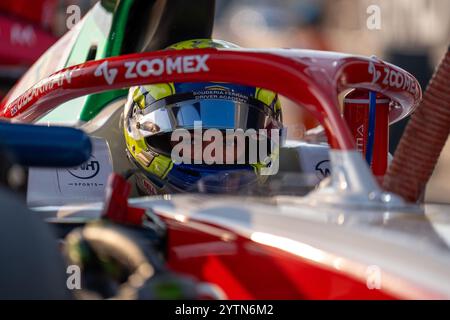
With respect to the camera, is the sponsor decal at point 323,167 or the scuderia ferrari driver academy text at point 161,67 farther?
the sponsor decal at point 323,167

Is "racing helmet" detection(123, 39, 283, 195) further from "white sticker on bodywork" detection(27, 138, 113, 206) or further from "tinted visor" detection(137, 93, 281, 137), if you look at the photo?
"white sticker on bodywork" detection(27, 138, 113, 206)

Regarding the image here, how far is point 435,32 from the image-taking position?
774cm

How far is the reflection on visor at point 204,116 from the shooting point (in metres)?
2.32

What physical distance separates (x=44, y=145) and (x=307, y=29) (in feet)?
25.3

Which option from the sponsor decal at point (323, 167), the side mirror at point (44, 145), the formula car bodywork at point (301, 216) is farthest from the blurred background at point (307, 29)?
the side mirror at point (44, 145)

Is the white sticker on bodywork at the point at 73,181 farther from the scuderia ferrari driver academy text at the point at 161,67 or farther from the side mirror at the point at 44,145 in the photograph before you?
the side mirror at the point at 44,145

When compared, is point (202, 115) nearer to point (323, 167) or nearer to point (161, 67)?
point (323, 167)

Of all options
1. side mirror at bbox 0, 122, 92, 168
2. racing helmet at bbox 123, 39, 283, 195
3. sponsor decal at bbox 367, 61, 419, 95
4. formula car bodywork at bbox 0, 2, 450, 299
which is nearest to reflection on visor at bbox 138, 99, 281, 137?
racing helmet at bbox 123, 39, 283, 195

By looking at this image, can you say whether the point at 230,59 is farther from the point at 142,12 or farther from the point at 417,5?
the point at 417,5

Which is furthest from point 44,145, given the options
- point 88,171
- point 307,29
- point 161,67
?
point 307,29

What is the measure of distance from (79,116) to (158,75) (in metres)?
1.19

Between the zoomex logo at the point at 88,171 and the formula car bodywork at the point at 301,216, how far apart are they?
2.06 ft
